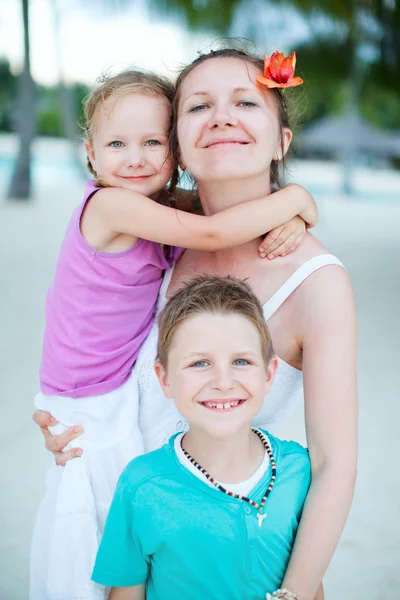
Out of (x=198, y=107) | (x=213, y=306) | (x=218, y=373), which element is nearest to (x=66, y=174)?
(x=198, y=107)

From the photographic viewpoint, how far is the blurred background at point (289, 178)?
146 inches

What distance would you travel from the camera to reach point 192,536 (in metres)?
1.71

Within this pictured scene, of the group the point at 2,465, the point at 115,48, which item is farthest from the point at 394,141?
the point at 2,465

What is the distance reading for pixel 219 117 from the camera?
201cm

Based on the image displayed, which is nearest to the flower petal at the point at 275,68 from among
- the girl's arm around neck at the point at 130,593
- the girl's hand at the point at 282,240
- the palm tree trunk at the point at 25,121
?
the girl's hand at the point at 282,240

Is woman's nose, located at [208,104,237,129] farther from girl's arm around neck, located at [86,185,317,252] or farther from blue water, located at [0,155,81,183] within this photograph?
blue water, located at [0,155,81,183]

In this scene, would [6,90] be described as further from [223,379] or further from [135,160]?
[223,379]

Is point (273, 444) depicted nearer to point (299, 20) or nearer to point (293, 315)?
point (293, 315)

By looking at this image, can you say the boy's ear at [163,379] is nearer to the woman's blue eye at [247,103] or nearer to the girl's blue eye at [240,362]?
the girl's blue eye at [240,362]

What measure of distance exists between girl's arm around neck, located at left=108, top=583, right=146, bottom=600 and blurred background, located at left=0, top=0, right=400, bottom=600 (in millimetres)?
1576

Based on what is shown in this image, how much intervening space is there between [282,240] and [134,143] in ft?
1.96

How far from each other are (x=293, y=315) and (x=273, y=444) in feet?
1.17

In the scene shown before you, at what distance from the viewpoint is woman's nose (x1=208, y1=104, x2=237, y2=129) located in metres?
2.01

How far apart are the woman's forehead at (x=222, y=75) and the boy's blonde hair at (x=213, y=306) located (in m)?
0.59
